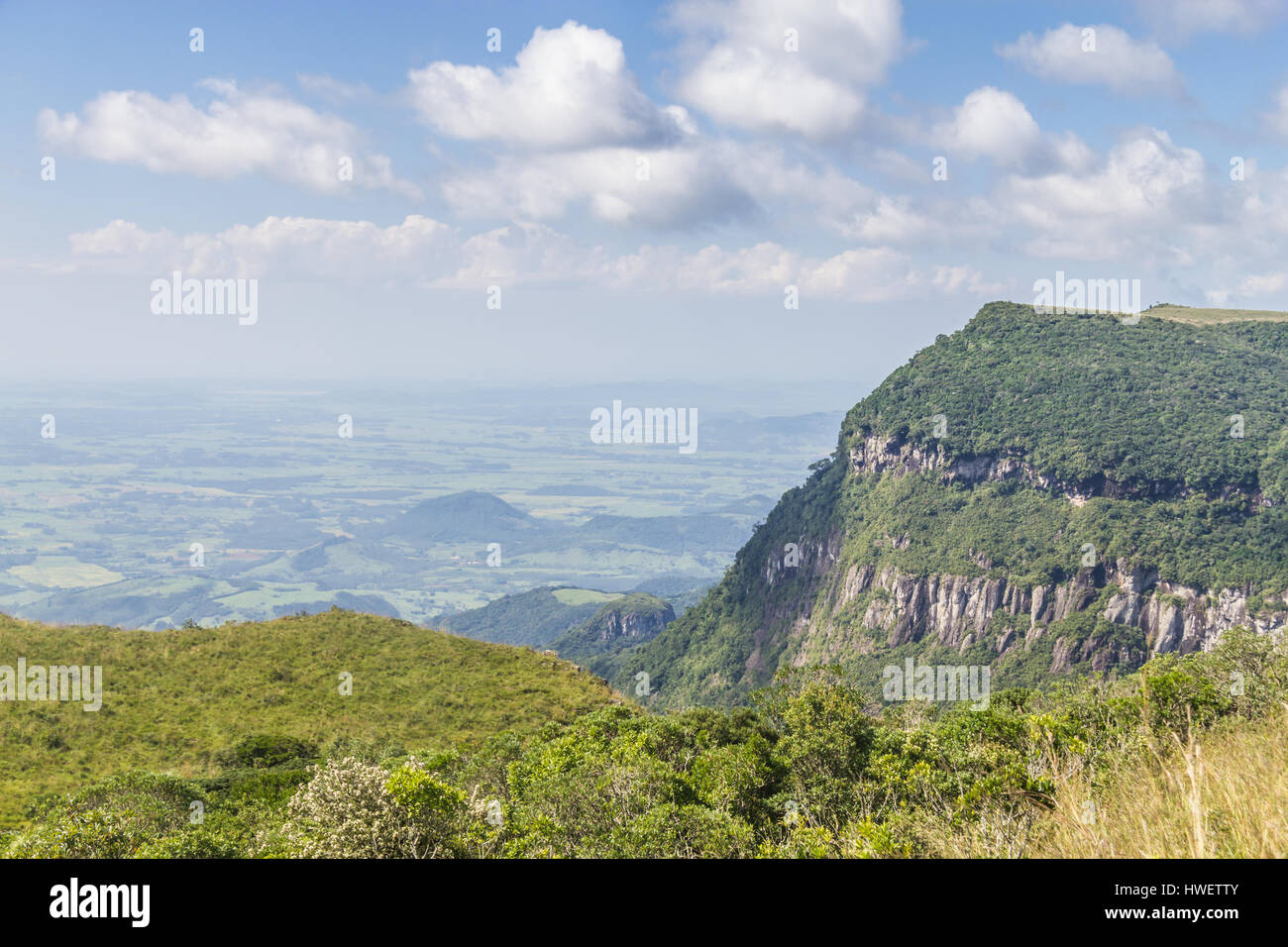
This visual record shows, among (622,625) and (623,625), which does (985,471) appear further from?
(622,625)

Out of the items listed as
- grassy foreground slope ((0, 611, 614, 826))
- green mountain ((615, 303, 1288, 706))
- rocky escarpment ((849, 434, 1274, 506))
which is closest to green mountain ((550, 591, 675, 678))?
green mountain ((615, 303, 1288, 706))

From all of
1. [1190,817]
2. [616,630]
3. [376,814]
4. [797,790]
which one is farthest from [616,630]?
[1190,817]

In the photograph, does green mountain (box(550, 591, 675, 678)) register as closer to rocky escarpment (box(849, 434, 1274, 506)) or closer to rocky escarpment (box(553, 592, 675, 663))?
rocky escarpment (box(553, 592, 675, 663))

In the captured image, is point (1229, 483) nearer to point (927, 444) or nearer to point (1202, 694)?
point (927, 444)

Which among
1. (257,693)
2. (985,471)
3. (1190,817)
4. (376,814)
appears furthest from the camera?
(985,471)

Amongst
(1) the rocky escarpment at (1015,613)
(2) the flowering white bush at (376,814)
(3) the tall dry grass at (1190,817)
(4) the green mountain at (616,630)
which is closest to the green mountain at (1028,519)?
(1) the rocky escarpment at (1015,613)
